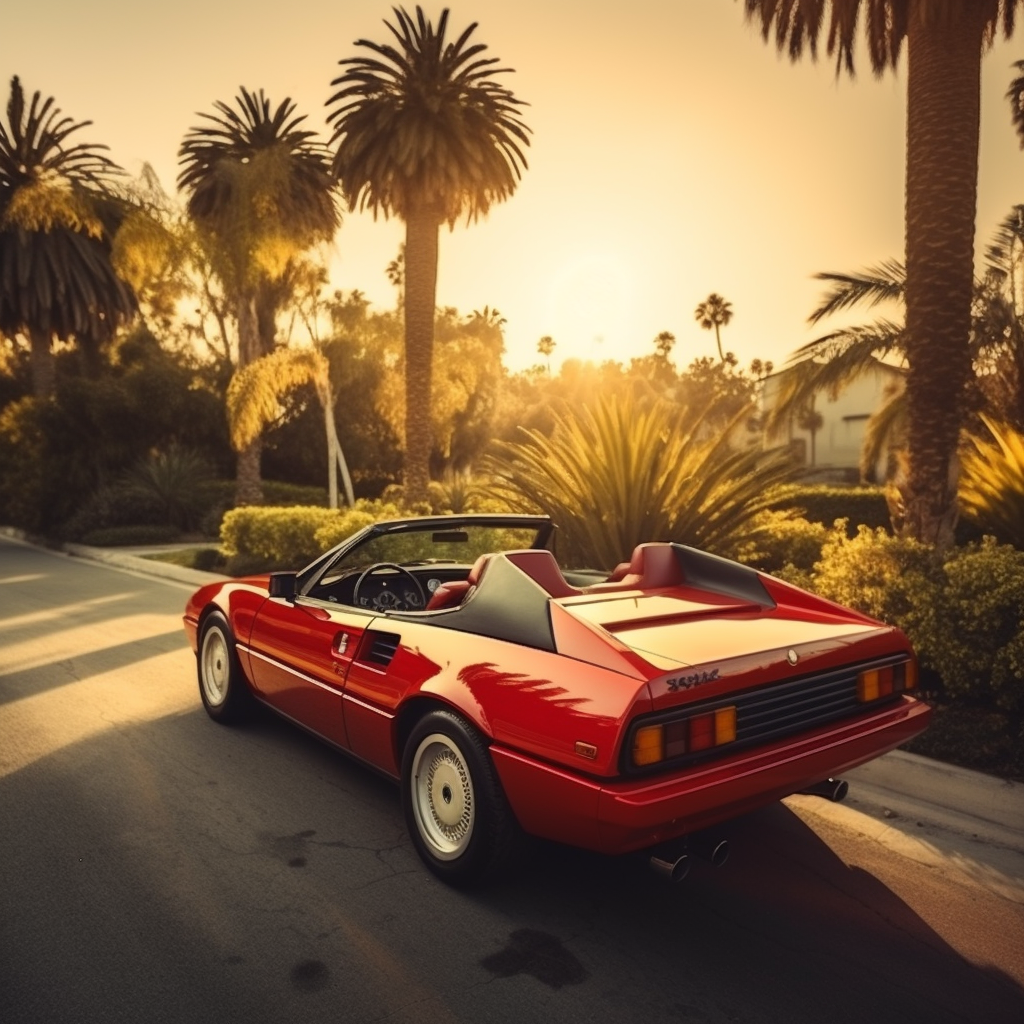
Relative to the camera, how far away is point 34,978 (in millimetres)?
2627

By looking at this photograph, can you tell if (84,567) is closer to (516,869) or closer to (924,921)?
(516,869)

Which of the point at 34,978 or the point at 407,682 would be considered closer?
the point at 34,978

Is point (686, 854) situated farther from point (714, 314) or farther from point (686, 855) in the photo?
point (714, 314)

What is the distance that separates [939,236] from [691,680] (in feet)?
20.6

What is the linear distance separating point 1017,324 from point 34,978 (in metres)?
17.4

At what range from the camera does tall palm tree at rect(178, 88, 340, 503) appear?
19531 millimetres

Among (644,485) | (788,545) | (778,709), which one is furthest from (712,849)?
(788,545)

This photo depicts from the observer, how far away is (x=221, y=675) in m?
5.20

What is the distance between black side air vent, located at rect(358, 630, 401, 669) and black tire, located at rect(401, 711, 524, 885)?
0.37m

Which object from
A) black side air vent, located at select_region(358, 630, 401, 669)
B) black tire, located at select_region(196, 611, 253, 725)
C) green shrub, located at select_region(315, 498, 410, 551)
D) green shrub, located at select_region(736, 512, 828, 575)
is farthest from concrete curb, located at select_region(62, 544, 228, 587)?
black side air vent, located at select_region(358, 630, 401, 669)

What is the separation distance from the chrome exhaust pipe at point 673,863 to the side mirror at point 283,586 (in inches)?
94.1

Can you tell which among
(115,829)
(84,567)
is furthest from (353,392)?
(115,829)

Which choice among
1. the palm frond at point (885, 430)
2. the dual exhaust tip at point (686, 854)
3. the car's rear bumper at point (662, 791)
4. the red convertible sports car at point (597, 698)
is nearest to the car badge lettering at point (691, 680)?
the red convertible sports car at point (597, 698)

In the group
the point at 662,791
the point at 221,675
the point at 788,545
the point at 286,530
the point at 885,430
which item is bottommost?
the point at 221,675
